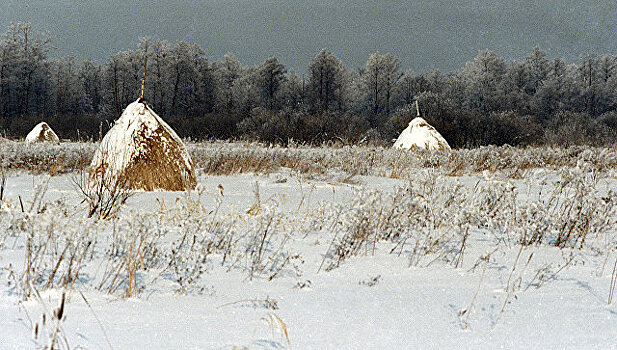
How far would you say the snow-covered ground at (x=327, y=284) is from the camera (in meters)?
2.17

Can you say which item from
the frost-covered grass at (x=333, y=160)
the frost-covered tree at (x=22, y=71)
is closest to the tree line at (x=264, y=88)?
the frost-covered tree at (x=22, y=71)

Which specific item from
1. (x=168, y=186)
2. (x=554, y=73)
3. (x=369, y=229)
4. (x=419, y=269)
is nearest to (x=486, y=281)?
(x=419, y=269)

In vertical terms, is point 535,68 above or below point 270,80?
above

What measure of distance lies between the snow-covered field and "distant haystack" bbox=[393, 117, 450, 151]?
9208 mm

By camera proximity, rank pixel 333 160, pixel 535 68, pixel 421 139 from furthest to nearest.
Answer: pixel 535 68 → pixel 421 139 → pixel 333 160

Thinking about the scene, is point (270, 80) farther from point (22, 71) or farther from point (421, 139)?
point (421, 139)

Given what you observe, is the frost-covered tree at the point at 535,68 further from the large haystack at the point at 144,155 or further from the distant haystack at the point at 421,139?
the large haystack at the point at 144,155

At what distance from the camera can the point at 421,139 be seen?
563 inches

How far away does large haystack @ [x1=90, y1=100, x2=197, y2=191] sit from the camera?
6.18 meters

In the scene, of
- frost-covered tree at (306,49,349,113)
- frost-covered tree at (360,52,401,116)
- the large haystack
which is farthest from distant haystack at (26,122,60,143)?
frost-covered tree at (360,52,401,116)

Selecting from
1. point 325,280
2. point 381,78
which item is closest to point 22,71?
point 381,78

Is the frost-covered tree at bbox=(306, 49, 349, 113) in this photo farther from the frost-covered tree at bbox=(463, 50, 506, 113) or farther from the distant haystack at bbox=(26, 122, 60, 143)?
the distant haystack at bbox=(26, 122, 60, 143)

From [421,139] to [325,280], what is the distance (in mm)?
11754

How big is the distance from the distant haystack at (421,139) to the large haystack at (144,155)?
889 cm
